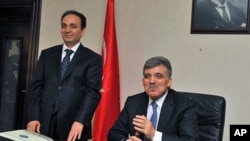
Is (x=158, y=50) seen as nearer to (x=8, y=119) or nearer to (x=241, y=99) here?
(x=241, y=99)

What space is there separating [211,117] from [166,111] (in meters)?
0.30

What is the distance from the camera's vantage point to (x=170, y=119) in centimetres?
175

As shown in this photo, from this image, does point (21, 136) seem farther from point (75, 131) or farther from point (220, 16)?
Result: point (220, 16)

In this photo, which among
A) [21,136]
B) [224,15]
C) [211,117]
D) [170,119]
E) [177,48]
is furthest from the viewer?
[177,48]

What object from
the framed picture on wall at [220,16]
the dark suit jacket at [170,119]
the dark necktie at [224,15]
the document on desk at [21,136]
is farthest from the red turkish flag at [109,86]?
the document on desk at [21,136]

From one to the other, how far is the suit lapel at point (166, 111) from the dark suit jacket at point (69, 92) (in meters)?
0.49

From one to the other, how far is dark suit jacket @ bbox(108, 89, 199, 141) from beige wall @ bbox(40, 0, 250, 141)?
1.48 meters

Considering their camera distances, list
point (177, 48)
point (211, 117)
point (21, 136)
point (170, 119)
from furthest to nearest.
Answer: point (177, 48) → point (211, 117) → point (170, 119) → point (21, 136)

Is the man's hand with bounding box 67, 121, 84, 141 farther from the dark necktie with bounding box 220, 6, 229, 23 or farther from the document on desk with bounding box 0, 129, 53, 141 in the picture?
the dark necktie with bounding box 220, 6, 229, 23

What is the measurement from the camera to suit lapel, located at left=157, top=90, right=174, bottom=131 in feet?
5.73

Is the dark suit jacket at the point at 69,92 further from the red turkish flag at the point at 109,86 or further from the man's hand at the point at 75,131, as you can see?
the red turkish flag at the point at 109,86

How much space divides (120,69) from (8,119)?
5.41 ft

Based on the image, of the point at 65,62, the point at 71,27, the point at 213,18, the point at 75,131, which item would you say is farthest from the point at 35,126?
the point at 213,18

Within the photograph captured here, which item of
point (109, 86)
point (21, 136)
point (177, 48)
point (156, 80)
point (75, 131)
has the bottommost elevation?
point (75, 131)
